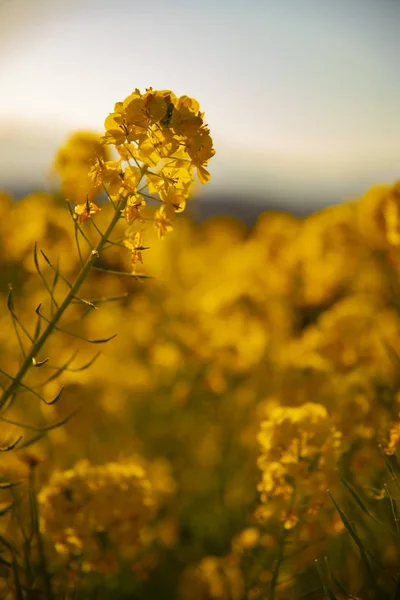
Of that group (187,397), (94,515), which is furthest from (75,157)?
(94,515)

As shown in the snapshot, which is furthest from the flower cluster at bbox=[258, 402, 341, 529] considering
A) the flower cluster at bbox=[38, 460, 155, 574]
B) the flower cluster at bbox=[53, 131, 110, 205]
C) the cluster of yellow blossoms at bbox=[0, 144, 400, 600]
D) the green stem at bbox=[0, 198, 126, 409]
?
the flower cluster at bbox=[53, 131, 110, 205]

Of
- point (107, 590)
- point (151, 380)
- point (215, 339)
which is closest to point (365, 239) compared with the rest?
point (215, 339)

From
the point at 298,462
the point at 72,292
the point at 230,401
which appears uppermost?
the point at 230,401

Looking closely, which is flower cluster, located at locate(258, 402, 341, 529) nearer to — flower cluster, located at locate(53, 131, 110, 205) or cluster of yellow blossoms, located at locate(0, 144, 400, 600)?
cluster of yellow blossoms, located at locate(0, 144, 400, 600)

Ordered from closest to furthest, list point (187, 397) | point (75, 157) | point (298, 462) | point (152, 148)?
1. point (152, 148)
2. point (298, 462)
3. point (75, 157)
4. point (187, 397)

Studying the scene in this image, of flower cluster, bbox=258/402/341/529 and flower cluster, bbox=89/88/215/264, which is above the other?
flower cluster, bbox=89/88/215/264

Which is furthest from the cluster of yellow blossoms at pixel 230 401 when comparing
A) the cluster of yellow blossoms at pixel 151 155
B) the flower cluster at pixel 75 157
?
the flower cluster at pixel 75 157

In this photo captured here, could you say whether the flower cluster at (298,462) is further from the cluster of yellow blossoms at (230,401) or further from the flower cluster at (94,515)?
the flower cluster at (94,515)

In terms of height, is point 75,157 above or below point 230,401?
above

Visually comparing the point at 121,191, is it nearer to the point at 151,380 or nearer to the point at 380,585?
the point at 380,585

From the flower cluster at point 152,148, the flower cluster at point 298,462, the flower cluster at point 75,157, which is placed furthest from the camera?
the flower cluster at point 75,157

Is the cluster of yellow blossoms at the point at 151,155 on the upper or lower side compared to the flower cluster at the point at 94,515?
upper

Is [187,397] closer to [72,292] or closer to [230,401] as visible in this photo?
[230,401]
